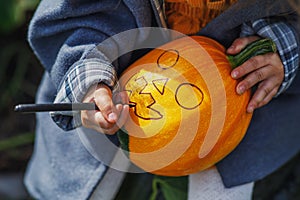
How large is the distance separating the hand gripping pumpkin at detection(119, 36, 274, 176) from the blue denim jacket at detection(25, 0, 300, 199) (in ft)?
0.24

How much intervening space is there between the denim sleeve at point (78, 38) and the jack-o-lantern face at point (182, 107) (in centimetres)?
6

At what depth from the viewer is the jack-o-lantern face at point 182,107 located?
97 cm

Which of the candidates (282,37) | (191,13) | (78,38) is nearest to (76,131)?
(78,38)

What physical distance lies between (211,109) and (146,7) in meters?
0.21

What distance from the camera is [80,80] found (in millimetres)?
976

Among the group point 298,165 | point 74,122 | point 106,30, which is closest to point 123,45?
point 106,30

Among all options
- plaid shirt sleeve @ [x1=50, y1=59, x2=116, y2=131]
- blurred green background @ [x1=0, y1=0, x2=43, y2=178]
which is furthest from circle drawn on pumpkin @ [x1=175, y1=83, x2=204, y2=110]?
blurred green background @ [x1=0, y1=0, x2=43, y2=178]

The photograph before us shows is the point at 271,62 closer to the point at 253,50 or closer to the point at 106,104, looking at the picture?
the point at 253,50

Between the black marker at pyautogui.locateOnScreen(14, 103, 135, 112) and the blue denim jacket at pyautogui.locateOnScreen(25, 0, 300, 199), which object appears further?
the blue denim jacket at pyautogui.locateOnScreen(25, 0, 300, 199)

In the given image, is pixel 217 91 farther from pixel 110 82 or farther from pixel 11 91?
pixel 11 91

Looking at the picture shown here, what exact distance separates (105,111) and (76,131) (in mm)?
272

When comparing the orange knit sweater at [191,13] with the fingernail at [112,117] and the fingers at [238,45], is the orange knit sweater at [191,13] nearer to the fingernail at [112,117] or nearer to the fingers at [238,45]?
the fingers at [238,45]

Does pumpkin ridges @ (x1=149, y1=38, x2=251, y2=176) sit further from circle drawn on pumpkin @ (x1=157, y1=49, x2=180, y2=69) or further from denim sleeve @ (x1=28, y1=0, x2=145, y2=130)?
denim sleeve @ (x1=28, y1=0, x2=145, y2=130)

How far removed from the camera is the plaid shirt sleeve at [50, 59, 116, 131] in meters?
0.97
